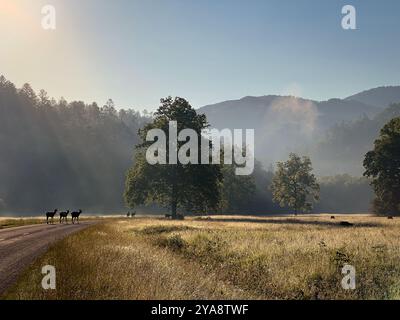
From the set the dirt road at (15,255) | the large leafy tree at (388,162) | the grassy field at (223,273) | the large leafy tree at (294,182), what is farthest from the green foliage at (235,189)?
the grassy field at (223,273)

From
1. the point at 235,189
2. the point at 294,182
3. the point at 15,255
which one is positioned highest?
the point at 294,182

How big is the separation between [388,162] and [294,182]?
1252 inches

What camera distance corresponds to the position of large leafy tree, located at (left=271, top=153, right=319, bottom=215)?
9744cm

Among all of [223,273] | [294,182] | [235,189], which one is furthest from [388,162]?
[223,273]

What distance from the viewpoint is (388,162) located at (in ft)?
222

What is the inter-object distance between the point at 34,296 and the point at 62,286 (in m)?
1.11

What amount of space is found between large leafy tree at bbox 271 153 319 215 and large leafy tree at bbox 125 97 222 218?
38.2m

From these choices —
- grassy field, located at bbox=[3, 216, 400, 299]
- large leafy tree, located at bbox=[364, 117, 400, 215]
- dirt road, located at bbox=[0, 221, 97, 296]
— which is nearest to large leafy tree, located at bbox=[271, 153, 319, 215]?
large leafy tree, located at bbox=[364, 117, 400, 215]

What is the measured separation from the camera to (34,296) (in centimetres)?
1018

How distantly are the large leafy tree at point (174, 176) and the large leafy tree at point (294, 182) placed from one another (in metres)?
38.2

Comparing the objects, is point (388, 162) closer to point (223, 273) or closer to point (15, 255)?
point (223, 273)
